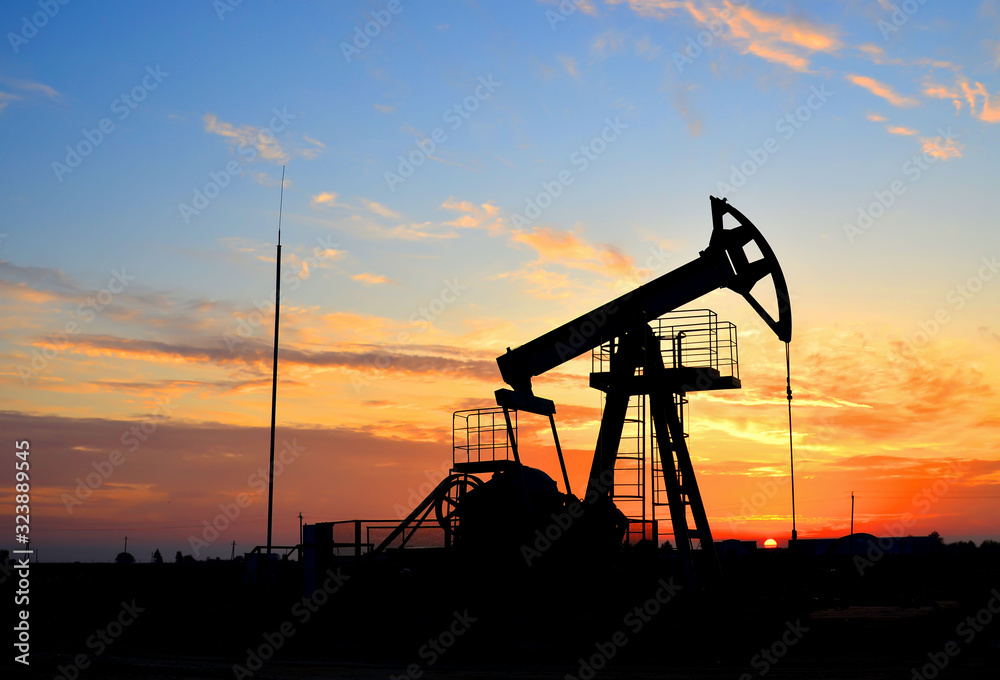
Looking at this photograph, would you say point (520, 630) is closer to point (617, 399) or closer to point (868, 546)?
point (617, 399)

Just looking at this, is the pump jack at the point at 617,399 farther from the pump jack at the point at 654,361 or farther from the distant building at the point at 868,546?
the distant building at the point at 868,546

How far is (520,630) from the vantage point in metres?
17.0

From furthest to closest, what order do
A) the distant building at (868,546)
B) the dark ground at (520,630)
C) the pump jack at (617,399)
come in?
the distant building at (868,546) → the pump jack at (617,399) → the dark ground at (520,630)

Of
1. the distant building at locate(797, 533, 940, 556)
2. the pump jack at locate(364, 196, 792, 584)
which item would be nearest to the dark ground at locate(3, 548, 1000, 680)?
the pump jack at locate(364, 196, 792, 584)

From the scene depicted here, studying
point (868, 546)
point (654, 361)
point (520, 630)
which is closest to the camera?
point (520, 630)

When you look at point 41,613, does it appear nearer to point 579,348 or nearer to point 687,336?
point 579,348

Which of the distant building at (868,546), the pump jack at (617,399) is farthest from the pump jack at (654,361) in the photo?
the distant building at (868,546)

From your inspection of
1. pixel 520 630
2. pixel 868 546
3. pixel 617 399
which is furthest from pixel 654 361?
pixel 868 546

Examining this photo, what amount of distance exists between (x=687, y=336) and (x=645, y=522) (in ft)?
14.0

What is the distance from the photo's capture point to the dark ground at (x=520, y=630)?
48.3 ft

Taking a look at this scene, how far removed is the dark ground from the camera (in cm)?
1473

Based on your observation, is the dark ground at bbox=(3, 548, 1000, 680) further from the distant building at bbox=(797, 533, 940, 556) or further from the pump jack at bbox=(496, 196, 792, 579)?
the distant building at bbox=(797, 533, 940, 556)

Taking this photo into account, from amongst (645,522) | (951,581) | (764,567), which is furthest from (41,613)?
(951,581)

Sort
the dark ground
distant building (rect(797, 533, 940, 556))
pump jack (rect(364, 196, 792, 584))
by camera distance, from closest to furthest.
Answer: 1. the dark ground
2. pump jack (rect(364, 196, 792, 584))
3. distant building (rect(797, 533, 940, 556))
